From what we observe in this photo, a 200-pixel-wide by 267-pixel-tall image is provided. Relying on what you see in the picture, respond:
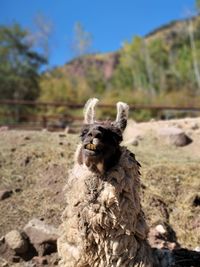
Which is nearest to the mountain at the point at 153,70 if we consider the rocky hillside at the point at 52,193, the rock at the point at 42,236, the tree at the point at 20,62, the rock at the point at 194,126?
the tree at the point at 20,62

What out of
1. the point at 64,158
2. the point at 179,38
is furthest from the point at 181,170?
the point at 179,38

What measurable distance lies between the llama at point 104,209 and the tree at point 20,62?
31168 mm

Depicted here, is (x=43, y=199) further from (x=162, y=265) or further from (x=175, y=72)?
(x=175, y=72)

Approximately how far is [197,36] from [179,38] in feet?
23.6

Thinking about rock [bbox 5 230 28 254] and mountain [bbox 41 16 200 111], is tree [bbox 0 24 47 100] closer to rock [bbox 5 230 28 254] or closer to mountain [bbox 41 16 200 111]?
mountain [bbox 41 16 200 111]

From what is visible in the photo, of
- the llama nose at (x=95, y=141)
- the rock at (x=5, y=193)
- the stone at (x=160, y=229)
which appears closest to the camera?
the llama nose at (x=95, y=141)

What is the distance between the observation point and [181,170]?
7332 mm

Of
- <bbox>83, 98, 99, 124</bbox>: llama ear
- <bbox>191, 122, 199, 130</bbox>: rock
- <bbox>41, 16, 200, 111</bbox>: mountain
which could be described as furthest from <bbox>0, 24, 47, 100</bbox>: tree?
<bbox>83, 98, 99, 124</bbox>: llama ear

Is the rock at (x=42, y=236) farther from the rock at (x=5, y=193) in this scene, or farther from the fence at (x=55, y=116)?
the fence at (x=55, y=116)

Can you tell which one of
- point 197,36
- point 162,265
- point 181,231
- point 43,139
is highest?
point 197,36

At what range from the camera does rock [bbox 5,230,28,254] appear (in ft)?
17.8

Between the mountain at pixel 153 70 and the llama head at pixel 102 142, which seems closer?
the llama head at pixel 102 142

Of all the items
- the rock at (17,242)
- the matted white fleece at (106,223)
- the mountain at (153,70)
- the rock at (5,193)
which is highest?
the mountain at (153,70)

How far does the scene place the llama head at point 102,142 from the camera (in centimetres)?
357
